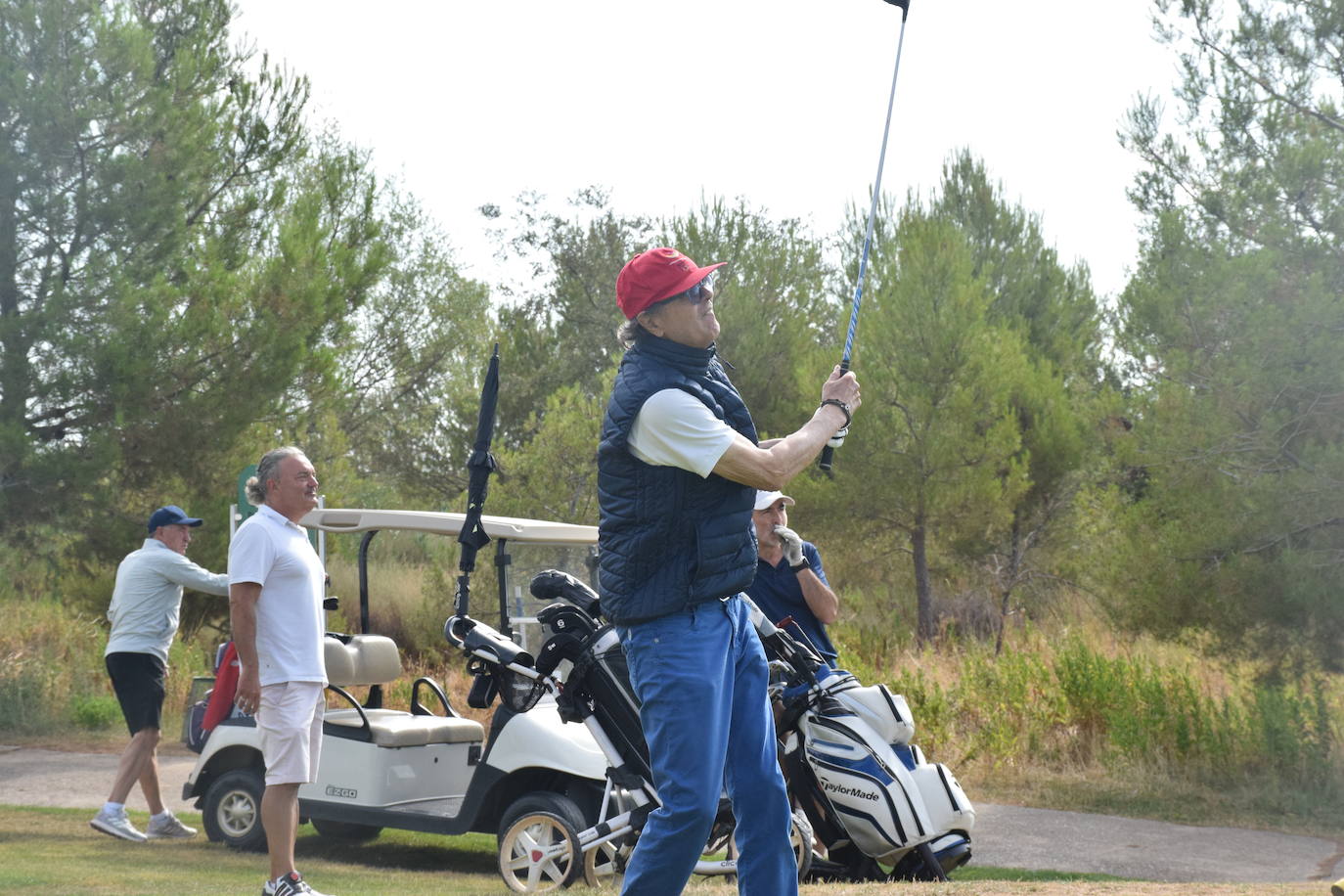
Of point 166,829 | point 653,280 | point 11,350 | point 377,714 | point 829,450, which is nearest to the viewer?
point 653,280

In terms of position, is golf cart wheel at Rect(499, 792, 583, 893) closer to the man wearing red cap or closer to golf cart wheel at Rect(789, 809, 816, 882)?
golf cart wheel at Rect(789, 809, 816, 882)

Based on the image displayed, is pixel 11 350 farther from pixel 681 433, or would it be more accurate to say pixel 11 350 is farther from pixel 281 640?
pixel 681 433

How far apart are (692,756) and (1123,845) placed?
19.7 feet

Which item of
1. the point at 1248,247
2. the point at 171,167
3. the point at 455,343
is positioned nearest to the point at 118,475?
the point at 171,167

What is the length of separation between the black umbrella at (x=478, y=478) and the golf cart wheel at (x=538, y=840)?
37.4 inches

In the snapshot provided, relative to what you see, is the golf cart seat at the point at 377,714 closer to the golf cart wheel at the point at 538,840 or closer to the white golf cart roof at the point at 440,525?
the white golf cart roof at the point at 440,525

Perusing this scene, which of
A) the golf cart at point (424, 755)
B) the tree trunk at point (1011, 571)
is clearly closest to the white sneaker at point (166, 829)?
the golf cart at point (424, 755)

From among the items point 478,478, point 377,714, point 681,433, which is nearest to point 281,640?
point 478,478

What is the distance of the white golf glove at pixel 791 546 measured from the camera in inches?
240

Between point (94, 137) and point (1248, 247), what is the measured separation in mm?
10991

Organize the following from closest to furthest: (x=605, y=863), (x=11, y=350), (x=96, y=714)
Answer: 1. (x=605, y=863)
2. (x=96, y=714)
3. (x=11, y=350)

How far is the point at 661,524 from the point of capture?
3590 millimetres

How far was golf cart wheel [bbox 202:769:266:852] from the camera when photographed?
26.3 ft

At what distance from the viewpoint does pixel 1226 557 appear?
11672 mm
